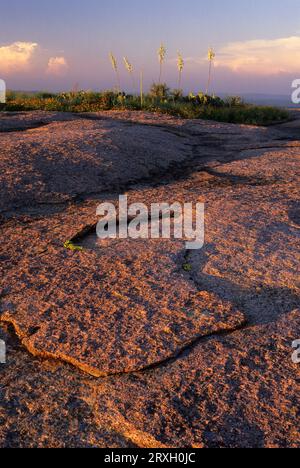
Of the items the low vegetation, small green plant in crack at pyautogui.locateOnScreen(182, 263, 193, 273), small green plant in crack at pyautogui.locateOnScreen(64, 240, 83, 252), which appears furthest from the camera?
the low vegetation

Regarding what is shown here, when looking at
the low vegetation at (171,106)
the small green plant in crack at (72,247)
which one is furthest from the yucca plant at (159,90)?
the small green plant in crack at (72,247)

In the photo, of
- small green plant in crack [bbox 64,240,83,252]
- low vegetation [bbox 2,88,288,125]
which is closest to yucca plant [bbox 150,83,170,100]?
low vegetation [bbox 2,88,288,125]

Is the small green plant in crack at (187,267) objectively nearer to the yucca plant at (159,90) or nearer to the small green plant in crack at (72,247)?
the small green plant in crack at (72,247)

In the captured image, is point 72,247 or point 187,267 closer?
point 187,267

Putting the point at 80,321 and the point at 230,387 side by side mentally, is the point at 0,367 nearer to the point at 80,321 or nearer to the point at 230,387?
the point at 80,321

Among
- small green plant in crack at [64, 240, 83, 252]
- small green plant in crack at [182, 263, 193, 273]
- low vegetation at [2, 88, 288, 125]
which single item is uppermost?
low vegetation at [2, 88, 288, 125]

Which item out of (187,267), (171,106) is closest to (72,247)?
(187,267)

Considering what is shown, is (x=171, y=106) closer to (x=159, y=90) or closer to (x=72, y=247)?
(x=159, y=90)

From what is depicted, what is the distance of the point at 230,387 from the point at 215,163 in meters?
3.53

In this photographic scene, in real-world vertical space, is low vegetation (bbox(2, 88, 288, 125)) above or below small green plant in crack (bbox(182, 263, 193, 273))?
above

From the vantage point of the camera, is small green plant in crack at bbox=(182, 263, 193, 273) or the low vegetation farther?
the low vegetation

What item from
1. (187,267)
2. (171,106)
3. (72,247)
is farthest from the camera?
(171,106)

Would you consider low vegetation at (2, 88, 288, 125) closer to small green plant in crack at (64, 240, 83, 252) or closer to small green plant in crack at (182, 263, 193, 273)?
small green plant in crack at (64, 240, 83, 252)
